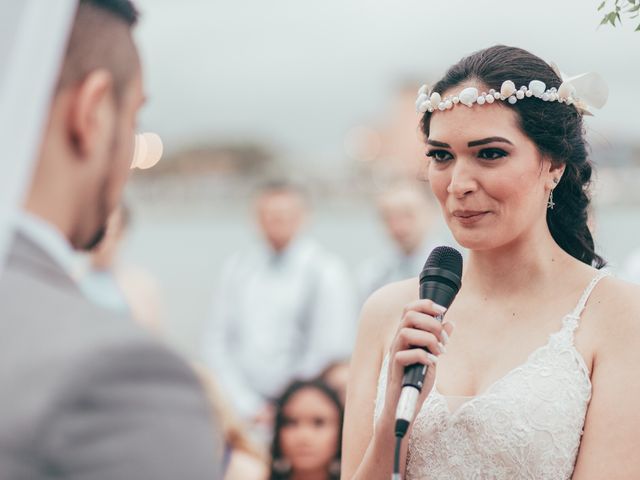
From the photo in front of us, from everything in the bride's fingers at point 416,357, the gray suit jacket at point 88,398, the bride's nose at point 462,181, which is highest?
the bride's nose at point 462,181

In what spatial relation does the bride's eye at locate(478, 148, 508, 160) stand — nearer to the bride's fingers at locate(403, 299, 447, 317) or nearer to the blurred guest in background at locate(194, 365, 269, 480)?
the bride's fingers at locate(403, 299, 447, 317)

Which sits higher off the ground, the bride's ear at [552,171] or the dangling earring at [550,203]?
the bride's ear at [552,171]

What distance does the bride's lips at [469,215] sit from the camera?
8.98 ft

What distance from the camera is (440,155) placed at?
9.32 feet

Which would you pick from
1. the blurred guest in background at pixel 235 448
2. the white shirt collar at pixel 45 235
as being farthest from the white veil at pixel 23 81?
the blurred guest in background at pixel 235 448

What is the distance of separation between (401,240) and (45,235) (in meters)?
5.25

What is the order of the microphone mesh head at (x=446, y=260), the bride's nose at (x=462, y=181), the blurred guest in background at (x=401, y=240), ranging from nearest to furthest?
the microphone mesh head at (x=446, y=260) < the bride's nose at (x=462, y=181) < the blurred guest in background at (x=401, y=240)

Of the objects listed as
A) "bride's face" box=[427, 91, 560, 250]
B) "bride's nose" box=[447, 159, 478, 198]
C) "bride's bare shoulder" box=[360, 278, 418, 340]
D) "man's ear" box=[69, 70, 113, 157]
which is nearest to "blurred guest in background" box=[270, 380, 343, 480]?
"bride's bare shoulder" box=[360, 278, 418, 340]

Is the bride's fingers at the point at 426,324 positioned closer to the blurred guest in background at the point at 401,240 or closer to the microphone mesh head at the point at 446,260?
the microphone mesh head at the point at 446,260

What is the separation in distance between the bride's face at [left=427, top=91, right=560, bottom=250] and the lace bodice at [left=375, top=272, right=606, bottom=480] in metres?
0.30

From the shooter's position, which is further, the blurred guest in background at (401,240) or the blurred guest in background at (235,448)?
the blurred guest in background at (401,240)

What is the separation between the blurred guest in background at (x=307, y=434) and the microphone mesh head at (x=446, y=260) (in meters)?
2.74

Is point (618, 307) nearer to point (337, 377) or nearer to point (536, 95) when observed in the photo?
point (536, 95)

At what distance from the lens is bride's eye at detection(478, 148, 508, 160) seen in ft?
9.02
